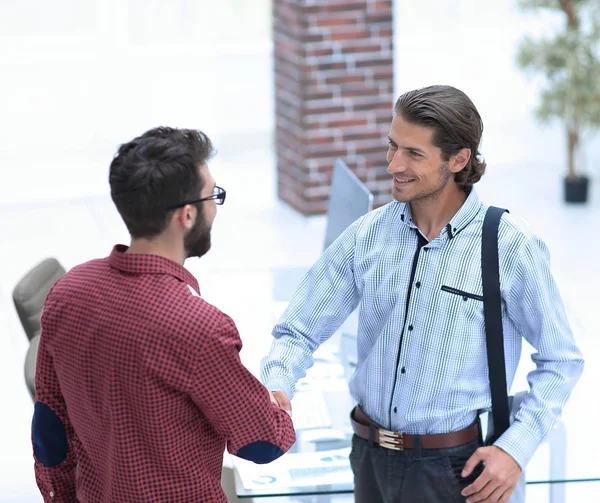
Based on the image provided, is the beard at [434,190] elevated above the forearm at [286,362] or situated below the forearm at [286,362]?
above

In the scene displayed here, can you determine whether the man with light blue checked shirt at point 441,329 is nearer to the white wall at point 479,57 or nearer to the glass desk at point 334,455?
the glass desk at point 334,455

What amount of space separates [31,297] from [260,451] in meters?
1.79

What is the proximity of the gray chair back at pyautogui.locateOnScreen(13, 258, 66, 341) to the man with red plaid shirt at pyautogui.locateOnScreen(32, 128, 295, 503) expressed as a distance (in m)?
1.59

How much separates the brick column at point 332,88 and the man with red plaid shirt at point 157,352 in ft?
14.4

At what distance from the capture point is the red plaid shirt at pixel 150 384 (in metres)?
1.70

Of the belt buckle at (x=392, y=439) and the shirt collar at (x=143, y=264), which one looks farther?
the belt buckle at (x=392, y=439)

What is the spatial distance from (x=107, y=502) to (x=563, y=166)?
6.33m

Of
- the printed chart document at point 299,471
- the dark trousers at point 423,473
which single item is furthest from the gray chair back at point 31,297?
the dark trousers at point 423,473

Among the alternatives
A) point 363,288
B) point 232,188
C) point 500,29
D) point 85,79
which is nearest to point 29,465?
point 363,288

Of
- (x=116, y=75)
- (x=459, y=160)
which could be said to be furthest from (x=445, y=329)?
(x=116, y=75)

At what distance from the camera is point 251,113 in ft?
27.5

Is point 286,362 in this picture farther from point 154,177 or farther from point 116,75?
point 116,75

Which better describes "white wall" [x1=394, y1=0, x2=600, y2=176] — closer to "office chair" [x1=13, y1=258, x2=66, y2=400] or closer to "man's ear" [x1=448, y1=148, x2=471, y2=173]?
"office chair" [x1=13, y1=258, x2=66, y2=400]

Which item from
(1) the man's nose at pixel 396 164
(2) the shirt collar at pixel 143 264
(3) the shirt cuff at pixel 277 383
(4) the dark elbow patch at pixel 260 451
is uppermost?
(1) the man's nose at pixel 396 164
